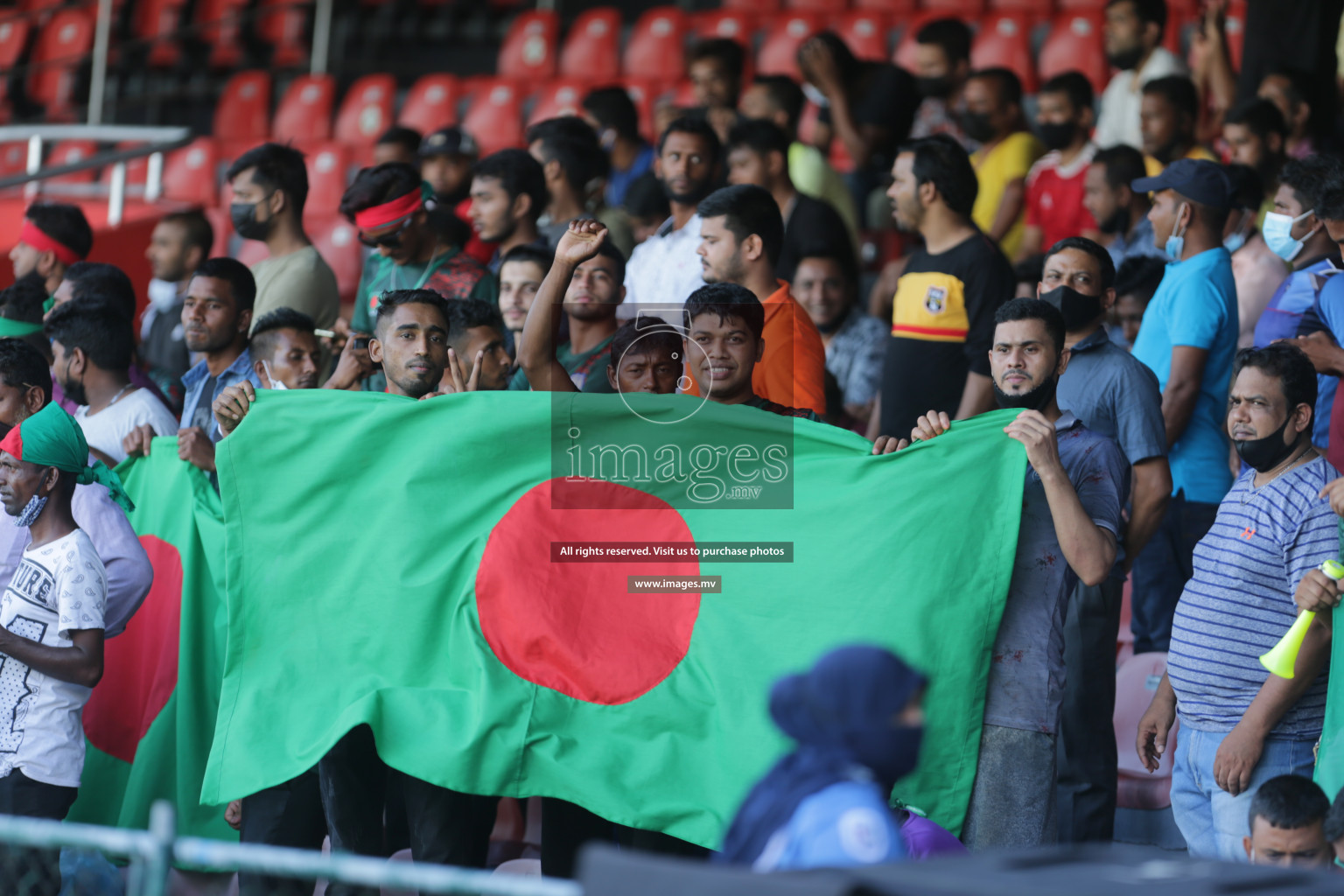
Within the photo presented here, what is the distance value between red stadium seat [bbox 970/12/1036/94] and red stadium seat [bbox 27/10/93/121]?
7292 millimetres

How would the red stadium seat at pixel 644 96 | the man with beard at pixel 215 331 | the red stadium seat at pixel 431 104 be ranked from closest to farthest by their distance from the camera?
the man with beard at pixel 215 331
the red stadium seat at pixel 644 96
the red stadium seat at pixel 431 104

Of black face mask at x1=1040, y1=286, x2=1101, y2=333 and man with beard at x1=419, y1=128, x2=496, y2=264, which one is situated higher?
man with beard at x1=419, y1=128, x2=496, y2=264

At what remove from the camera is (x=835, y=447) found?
14.3 ft

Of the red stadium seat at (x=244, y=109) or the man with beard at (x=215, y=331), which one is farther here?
the red stadium seat at (x=244, y=109)

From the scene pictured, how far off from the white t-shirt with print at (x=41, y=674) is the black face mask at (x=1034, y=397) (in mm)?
2682

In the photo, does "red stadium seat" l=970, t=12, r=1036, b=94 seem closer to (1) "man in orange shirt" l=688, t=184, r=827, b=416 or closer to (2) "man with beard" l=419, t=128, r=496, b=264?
(2) "man with beard" l=419, t=128, r=496, b=264

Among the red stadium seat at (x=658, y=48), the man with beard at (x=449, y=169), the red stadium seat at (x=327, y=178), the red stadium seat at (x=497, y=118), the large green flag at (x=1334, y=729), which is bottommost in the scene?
the large green flag at (x=1334, y=729)

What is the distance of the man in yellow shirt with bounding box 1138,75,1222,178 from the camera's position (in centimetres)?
776

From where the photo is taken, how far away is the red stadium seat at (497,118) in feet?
37.7

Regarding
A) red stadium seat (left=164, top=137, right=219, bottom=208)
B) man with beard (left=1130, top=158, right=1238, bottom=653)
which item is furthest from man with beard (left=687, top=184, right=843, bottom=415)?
red stadium seat (left=164, top=137, right=219, bottom=208)

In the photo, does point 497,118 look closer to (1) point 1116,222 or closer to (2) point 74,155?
(2) point 74,155

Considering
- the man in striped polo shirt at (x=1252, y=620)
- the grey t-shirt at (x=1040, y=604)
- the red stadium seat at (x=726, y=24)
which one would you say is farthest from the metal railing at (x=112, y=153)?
the man in striped polo shirt at (x=1252, y=620)

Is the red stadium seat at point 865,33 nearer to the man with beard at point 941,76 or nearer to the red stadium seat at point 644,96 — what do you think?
the red stadium seat at point 644,96

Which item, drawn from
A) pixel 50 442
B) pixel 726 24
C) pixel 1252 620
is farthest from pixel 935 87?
pixel 50 442
